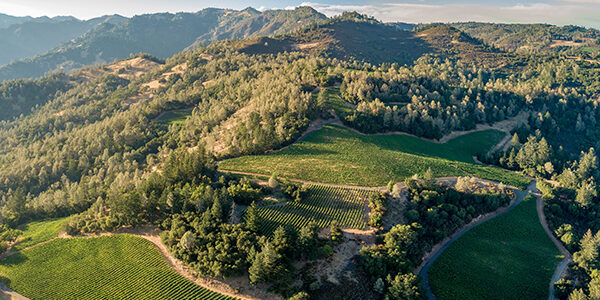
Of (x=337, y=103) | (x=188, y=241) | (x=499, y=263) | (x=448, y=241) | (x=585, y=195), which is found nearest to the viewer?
(x=188, y=241)

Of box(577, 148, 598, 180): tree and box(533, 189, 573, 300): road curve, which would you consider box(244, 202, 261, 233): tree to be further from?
box(577, 148, 598, 180): tree

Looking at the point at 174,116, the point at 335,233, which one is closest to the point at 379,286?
the point at 335,233

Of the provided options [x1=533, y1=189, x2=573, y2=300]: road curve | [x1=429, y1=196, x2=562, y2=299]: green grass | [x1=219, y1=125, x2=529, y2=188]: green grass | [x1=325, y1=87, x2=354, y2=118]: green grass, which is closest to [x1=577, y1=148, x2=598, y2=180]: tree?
[x1=219, y1=125, x2=529, y2=188]: green grass

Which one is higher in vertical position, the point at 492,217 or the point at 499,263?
the point at 492,217

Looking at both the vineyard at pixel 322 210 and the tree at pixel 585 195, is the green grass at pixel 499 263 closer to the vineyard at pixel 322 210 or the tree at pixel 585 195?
the tree at pixel 585 195

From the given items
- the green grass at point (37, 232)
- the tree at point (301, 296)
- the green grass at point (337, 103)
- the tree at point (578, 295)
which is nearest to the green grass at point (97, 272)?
the green grass at point (37, 232)

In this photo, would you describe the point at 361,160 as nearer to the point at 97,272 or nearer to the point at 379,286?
the point at 379,286

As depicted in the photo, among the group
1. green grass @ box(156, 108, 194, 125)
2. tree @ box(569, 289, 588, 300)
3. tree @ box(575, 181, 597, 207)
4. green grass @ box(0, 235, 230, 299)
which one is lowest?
tree @ box(569, 289, 588, 300)
